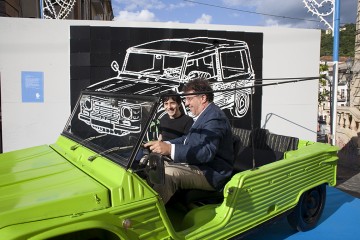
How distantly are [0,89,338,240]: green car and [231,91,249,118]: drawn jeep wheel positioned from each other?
2.90m

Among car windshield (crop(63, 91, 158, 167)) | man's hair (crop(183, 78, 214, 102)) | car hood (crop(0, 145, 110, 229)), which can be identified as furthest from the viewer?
man's hair (crop(183, 78, 214, 102))

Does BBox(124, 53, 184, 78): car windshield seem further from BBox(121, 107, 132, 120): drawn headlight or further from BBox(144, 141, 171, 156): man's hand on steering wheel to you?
BBox(144, 141, 171, 156): man's hand on steering wheel

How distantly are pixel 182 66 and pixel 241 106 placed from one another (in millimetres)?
1473

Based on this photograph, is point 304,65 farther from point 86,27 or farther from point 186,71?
point 86,27

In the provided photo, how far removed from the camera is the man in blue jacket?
2589mm

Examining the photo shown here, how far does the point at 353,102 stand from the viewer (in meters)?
15.0

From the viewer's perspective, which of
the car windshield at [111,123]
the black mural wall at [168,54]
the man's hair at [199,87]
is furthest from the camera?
the black mural wall at [168,54]

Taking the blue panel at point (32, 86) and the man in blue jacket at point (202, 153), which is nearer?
the man in blue jacket at point (202, 153)

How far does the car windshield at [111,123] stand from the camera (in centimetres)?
235

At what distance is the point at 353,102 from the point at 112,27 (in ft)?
42.4

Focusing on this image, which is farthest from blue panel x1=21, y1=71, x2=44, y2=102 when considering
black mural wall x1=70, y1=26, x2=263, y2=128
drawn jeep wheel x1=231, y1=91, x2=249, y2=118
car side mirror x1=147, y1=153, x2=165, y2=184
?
car side mirror x1=147, y1=153, x2=165, y2=184

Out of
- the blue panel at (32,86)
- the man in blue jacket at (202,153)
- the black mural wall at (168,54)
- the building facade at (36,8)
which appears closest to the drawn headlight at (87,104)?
the man in blue jacket at (202,153)

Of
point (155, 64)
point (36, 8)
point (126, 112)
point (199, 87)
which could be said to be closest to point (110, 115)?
point (126, 112)

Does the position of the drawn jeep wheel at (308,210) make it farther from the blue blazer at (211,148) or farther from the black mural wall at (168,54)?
the black mural wall at (168,54)
